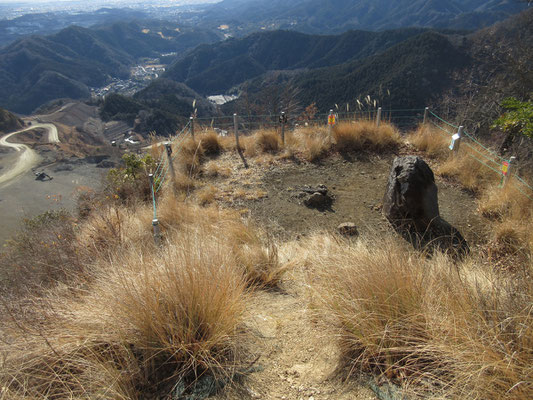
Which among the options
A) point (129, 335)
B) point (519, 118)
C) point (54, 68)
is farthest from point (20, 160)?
point (54, 68)

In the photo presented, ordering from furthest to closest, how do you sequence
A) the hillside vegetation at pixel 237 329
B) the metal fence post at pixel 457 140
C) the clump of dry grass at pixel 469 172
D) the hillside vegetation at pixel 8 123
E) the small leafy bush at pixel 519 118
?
1. the hillside vegetation at pixel 8 123
2. the metal fence post at pixel 457 140
3. the clump of dry grass at pixel 469 172
4. the small leafy bush at pixel 519 118
5. the hillside vegetation at pixel 237 329

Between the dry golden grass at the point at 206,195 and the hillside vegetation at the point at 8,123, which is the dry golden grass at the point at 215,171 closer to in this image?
the dry golden grass at the point at 206,195

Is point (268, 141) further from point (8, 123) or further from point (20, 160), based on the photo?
point (8, 123)

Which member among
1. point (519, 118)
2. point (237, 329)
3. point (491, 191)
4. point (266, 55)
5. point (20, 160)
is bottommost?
point (266, 55)

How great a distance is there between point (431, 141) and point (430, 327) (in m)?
7.60

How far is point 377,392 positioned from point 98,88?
17848 centimetres

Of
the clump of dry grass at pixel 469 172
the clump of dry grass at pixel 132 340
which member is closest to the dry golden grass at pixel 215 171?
the clump of dry grass at pixel 469 172

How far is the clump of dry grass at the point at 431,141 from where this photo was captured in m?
8.33

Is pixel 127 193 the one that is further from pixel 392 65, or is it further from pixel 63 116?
pixel 63 116

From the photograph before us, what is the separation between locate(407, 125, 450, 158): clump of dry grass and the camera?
8328mm

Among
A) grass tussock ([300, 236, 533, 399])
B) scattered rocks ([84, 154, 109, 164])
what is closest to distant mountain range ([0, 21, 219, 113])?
A: scattered rocks ([84, 154, 109, 164])

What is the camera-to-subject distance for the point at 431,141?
8492 mm

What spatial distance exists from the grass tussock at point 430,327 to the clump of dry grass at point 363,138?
6.40 metres

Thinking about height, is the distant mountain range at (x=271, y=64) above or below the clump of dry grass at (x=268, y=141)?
below
